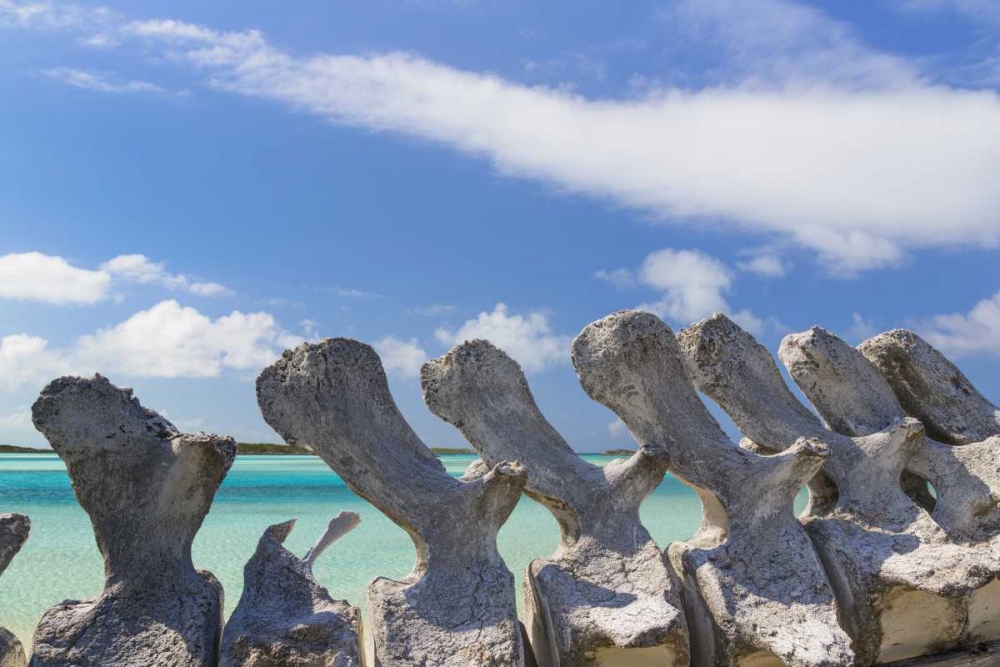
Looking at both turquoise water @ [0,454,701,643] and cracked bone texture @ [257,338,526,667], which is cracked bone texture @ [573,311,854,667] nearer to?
cracked bone texture @ [257,338,526,667]

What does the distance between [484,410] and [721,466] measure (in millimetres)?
1042

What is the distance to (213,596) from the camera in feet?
10.4

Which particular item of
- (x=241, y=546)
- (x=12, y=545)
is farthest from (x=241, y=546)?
(x=12, y=545)

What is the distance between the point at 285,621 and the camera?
3.03 meters

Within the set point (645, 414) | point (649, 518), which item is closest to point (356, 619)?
point (645, 414)

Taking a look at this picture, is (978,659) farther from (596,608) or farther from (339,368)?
(339,368)

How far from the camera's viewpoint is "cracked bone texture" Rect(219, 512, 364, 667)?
2898mm

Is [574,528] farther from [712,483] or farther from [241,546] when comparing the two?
[241,546]

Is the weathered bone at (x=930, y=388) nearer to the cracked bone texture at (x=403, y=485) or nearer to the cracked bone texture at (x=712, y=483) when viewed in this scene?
the cracked bone texture at (x=712, y=483)

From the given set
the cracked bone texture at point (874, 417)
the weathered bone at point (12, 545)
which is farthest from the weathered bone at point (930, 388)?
the weathered bone at point (12, 545)

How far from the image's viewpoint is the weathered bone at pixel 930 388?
4.92 m

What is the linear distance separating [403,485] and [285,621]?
25.1 inches

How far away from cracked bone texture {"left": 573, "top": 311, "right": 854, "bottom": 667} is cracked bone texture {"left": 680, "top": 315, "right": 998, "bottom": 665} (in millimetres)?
244

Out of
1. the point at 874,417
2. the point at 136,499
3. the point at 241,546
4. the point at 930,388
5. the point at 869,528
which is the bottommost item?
the point at 241,546
